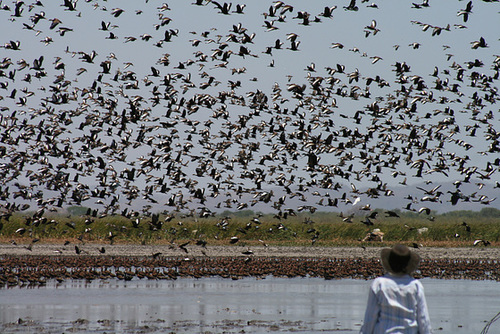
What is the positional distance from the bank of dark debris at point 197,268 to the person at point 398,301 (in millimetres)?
19770

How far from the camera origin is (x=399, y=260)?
24.1 ft

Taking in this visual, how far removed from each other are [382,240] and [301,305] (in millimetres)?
29372

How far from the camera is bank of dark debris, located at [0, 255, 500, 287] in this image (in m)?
26.7

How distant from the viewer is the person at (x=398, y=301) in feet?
23.9

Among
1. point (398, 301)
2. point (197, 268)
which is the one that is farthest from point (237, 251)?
point (398, 301)

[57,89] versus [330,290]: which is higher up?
[57,89]

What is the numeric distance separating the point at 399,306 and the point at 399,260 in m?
0.48

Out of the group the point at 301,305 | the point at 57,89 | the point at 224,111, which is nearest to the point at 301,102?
the point at 224,111

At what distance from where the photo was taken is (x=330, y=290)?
24.3 m

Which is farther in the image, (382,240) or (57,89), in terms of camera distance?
(382,240)

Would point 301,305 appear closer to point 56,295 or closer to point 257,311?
point 257,311

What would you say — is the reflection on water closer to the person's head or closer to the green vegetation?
the person's head

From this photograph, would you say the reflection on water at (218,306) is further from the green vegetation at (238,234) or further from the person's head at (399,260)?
the green vegetation at (238,234)

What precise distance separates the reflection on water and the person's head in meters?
8.25
